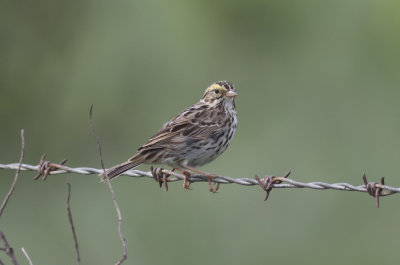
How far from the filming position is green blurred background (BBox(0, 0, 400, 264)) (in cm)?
1240

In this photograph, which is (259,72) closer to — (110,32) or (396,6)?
(396,6)

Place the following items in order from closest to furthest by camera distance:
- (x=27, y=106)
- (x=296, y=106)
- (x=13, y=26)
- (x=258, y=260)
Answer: (x=258, y=260)
(x=296, y=106)
(x=27, y=106)
(x=13, y=26)

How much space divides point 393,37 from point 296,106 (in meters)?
2.94

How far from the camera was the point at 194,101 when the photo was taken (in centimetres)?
1548

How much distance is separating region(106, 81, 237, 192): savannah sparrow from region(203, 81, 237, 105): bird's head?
0.16 m

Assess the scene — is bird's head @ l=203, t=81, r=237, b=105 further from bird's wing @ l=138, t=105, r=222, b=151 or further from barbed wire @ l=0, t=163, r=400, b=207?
barbed wire @ l=0, t=163, r=400, b=207

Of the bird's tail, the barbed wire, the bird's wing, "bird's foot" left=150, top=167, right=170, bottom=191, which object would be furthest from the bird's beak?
"bird's foot" left=150, top=167, right=170, bottom=191

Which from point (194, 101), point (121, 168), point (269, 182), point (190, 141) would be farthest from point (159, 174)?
point (194, 101)

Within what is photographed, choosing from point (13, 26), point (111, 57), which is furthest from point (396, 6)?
point (13, 26)

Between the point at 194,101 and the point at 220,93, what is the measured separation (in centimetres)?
613

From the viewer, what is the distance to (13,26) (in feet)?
66.8

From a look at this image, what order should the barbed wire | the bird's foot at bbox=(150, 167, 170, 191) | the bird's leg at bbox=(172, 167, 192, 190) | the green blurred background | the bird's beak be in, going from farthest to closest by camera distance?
the green blurred background, the bird's beak, the bird's leg at bbox=(172, 167, 192, 190), the bird's foot at bbox=(150, 167, 170, 191), the barbed wire

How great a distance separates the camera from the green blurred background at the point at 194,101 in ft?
40.7

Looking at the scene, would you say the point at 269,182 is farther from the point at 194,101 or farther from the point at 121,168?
the point at 194,101
